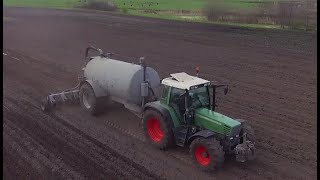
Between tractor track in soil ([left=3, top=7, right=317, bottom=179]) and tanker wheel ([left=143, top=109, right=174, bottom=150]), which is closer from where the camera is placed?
tractor track in soil ([left=3, top=7, right=317, bottom=179])

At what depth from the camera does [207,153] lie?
9781mm

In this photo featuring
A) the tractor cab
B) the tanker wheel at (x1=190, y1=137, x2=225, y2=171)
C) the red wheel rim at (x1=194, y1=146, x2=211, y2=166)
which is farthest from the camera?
the tractor cab

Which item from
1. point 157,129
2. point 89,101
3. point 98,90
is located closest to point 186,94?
point 157,129

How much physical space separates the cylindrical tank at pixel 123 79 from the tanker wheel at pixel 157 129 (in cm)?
105

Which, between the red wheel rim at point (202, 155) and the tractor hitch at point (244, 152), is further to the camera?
the red wheel rim at point (202, 155)

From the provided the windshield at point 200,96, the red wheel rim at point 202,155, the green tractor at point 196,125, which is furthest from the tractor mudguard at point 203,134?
the windshield at point 200,96

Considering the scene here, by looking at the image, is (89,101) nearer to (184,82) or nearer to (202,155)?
(184,82)

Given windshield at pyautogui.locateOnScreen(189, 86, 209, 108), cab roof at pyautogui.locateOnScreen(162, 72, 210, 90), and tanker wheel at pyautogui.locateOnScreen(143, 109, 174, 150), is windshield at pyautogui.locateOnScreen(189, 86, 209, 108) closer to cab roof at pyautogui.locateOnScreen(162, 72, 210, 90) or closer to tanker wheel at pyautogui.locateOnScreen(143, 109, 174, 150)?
cab roof at pyautogui.locateOnScreen(162, 72, 210, 90)

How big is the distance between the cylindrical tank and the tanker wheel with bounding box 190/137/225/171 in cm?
279

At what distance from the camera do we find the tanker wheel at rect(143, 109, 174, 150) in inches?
417

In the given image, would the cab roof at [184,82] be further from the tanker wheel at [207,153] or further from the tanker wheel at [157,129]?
the tanker wheel at [207,153]

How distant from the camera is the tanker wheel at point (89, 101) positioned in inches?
522

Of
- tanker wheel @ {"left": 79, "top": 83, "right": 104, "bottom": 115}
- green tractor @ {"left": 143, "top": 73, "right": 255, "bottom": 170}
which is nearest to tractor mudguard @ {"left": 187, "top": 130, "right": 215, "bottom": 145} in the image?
green tractor @ {"left": 143, "top": 73, "right": 255, "bottom": 170}

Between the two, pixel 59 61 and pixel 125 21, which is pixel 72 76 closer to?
pixel 59 61
